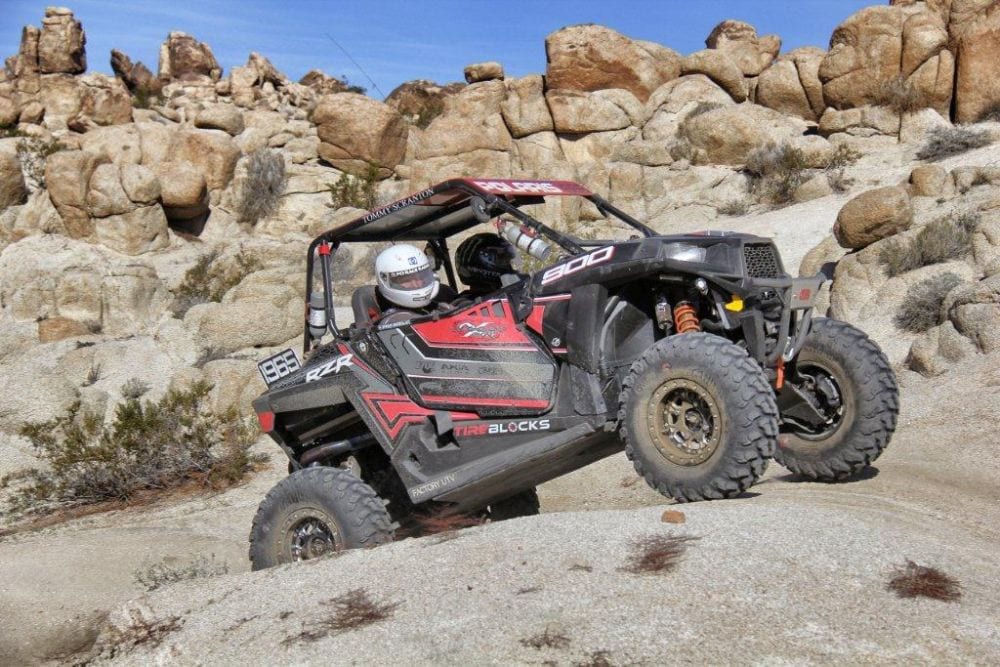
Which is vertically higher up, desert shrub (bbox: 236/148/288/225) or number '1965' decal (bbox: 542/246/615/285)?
desert shrub (bbox: 236/148/288/225)

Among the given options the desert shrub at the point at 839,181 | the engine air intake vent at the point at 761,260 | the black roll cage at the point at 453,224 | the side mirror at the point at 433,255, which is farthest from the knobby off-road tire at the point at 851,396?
the desert shrub at the point at 839,181

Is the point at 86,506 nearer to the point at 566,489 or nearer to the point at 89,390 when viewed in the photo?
the point at 89,390

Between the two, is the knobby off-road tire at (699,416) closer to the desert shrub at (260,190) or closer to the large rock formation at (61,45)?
the desert shrub at (260,190)

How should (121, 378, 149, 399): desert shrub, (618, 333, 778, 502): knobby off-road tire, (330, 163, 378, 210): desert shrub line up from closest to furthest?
(618, 333, 778, 502): knobby off-road tire, (121, 378, 149, 399): desert shrub, (330, 163, 378, 210): desert shrub

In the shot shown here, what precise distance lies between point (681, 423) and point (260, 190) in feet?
76.5

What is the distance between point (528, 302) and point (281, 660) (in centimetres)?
268

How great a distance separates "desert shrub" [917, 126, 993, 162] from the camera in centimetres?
2069

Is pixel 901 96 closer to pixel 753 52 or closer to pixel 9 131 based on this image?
pixel 753 52

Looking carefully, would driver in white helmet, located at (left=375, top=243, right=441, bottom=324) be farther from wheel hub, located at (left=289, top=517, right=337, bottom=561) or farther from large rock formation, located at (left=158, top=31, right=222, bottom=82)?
large rock formation, located at (left=158, top=31, right=222, bottom=82)

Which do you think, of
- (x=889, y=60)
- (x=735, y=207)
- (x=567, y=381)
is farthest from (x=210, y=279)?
(x=567, y=381)

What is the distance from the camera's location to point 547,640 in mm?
3932

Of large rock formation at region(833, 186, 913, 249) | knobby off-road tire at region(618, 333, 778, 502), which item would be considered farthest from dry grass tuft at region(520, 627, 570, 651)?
large rock formation at region(833, 186, 913, 249)

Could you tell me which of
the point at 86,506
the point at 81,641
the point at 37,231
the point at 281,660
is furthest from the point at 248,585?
the point at 37,231

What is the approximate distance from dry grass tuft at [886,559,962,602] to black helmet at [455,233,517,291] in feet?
10.9
